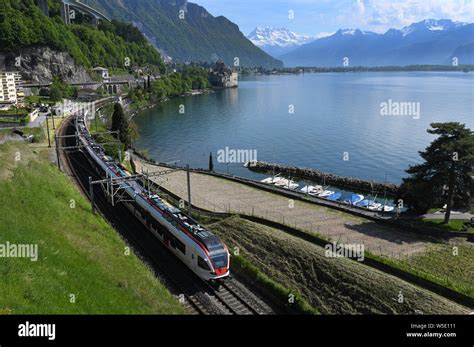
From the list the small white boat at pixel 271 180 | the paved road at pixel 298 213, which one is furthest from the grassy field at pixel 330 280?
the small white boat at pixel 271 180

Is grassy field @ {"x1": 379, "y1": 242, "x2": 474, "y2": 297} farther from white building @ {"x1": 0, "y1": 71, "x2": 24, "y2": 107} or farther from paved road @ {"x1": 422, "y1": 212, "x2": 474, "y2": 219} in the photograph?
white building @ {"x1": 0, "y1": 71, "x2": 24, "y2": 107}

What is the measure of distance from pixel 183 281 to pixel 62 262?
6138mm

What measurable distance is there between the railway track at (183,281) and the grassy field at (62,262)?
49.6 inches

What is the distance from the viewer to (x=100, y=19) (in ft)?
551

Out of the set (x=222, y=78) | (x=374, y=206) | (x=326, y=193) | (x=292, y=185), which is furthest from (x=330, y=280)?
(x=222, y=78)

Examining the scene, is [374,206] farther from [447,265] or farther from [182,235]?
[182,235]

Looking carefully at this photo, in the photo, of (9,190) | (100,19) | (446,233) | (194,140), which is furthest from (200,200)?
(100,19)

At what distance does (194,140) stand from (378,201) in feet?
135

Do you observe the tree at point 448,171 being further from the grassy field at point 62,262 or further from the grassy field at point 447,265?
the grassy field at point 62,262

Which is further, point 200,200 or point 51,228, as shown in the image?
point 200,200

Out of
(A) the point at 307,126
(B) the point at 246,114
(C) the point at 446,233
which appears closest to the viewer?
(C) the point at 446,233

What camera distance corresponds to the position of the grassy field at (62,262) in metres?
11.2

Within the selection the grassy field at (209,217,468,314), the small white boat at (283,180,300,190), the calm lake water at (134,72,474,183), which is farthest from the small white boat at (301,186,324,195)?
the grassy field at (209,217,468,314)
